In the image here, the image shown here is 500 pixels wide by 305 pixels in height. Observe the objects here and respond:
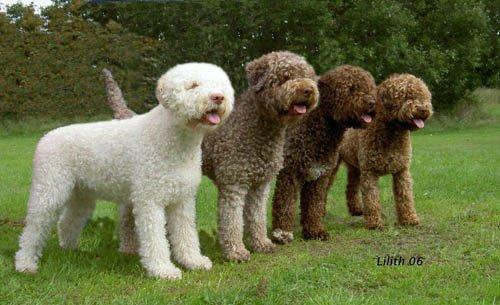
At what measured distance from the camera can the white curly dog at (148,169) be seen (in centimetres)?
439

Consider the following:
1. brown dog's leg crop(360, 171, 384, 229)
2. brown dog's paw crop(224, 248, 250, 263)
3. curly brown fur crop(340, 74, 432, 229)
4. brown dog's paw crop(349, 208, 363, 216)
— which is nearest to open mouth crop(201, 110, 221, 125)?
brown dog's paw crop(224, 248, 250, 263)

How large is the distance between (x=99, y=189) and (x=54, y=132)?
0.60m

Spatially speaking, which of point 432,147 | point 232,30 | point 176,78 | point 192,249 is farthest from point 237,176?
point 232,30

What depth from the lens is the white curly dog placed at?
4387 mm

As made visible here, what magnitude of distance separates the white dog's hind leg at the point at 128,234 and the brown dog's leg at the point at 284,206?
1.30 m

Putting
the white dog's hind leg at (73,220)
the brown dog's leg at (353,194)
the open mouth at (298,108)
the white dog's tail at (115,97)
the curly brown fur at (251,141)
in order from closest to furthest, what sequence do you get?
the open mouth at (298,108) → the curly brown fur at (251,141) → the white dog's hind leg at (73,220) → the white dog's tail at (115,97) → the brown dog's leg at (353,194)

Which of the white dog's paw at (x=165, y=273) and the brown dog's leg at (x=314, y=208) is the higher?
the brown dog's leg at (x=314, y=208)

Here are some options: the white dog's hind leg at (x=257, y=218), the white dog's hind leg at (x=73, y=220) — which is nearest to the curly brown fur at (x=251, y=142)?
the white dog's hind leg at (x=257, y=218)

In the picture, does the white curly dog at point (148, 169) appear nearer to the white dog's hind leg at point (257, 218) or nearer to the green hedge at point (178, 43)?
the white dog's hind leg at point (257, 218)

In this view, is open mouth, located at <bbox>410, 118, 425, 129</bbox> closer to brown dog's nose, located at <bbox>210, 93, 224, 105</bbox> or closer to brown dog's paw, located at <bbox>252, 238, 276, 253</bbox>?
brown dog's paw, located at <bbox>252, 238, 276, 253</bbox>

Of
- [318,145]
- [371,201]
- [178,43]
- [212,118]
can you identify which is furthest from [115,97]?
[178,43]

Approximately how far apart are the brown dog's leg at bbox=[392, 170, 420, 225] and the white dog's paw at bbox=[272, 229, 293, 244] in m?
1.34

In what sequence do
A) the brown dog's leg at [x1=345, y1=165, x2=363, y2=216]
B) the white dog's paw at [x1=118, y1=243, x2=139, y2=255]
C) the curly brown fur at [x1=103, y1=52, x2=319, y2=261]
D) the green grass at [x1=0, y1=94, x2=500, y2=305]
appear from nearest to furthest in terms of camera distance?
the green grass at [x1=0, y1=94, x2=500, y2=305]
the curly brown fur at [x1=103, y1=52, x2=319, y2=261]
the white dog's paw at [x1=118, y1=243, x2=139, y2=255]
the brown dog's leg at [x1=345, y1=165, x2=363, y2=216]

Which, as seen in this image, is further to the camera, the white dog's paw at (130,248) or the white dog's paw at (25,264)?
the white dog's paw at (130,248)
